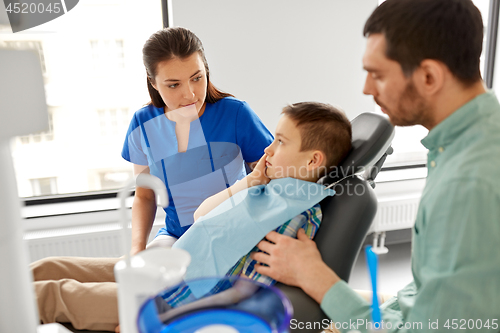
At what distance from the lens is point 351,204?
1.10 meters

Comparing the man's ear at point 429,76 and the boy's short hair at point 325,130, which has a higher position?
the man's ear at point 429,76

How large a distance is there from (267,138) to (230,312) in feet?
3.69

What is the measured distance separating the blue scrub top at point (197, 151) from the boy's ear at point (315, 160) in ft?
→ 1.36

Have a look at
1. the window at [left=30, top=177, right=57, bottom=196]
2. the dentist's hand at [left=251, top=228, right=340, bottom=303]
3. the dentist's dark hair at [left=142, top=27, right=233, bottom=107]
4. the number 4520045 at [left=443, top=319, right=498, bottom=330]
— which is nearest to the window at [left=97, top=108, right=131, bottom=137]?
the window at [left=30, top=177, right=57, bottom=196]

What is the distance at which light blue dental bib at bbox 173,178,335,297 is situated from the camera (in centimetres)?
115

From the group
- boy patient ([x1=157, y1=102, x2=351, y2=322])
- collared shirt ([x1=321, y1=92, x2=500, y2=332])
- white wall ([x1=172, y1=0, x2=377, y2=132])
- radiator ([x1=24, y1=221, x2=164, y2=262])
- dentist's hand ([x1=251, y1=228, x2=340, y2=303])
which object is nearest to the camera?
collared shirt ([x1=321, y1=92, x2=500, y2=332])

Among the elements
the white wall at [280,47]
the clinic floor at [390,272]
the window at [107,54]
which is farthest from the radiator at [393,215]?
the window at [107,54]

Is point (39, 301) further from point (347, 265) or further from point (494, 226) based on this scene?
point (494, 226)

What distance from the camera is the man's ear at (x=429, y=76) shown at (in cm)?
80

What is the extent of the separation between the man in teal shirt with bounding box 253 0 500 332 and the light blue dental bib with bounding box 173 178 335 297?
0.75 feet

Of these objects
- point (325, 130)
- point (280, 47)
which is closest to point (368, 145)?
point (325, 130)

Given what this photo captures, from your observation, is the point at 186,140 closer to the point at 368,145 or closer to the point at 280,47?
the point at 368,145

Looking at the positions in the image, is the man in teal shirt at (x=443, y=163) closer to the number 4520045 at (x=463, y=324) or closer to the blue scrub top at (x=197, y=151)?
the number 4520045 at (x=463, y=324)

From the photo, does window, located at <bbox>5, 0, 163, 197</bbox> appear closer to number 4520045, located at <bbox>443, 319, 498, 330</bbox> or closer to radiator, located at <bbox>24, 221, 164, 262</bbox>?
radiator, located at <bbox>24, 221, 164, 262</bbox>
